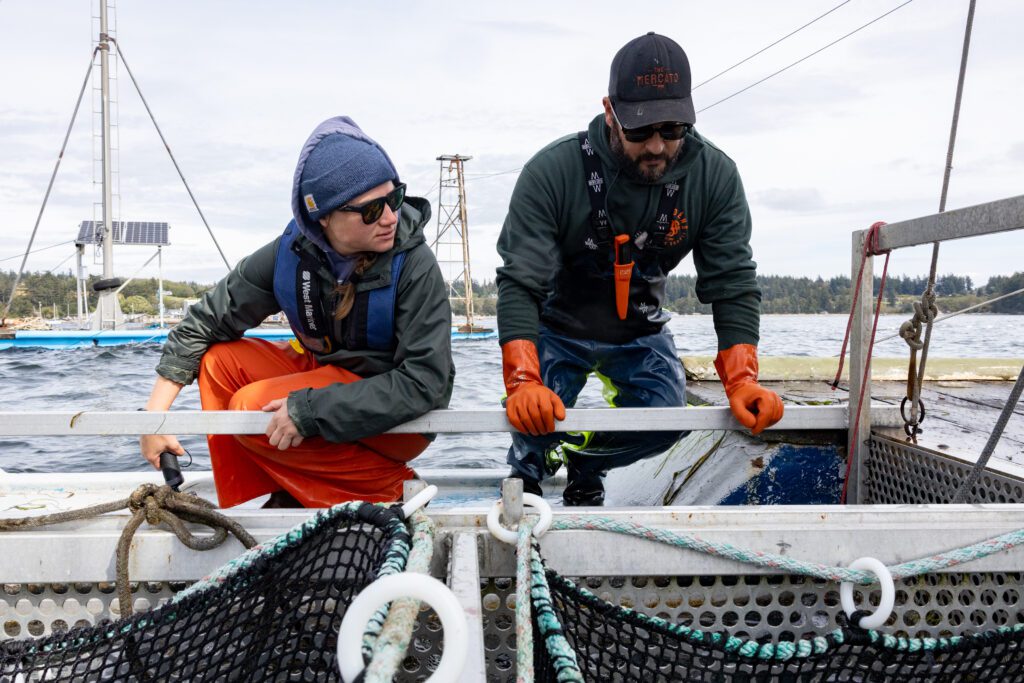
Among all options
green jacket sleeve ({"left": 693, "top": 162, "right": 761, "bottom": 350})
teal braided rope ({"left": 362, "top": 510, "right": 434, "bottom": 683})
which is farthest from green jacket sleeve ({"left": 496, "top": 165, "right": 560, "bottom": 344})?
teal braided rope ({"left": 362, "top": 510, "right": 434, "bottom": 683})

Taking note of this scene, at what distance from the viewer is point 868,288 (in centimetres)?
318

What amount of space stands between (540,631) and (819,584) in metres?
0.79

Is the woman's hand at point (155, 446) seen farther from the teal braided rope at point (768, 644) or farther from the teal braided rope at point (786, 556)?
the teal braided rope at point (768, 644)

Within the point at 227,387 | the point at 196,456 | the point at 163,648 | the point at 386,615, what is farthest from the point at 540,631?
the point at 196,456

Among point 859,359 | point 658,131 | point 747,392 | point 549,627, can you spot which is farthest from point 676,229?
point 549,627

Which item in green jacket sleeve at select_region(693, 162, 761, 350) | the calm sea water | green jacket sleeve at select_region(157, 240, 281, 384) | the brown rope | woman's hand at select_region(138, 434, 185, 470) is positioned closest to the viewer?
the brown rope

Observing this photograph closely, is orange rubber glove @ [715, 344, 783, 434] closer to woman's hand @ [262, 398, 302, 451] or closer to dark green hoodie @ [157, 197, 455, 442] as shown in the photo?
dark green hoodie @ [157, 197, 455, 442]

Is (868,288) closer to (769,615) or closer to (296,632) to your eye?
(769,615)

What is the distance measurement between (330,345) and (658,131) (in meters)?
1.41

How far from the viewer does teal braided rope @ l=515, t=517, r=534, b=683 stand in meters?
1.29

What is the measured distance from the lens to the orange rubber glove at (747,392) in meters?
2.57

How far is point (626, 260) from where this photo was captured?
3.19m

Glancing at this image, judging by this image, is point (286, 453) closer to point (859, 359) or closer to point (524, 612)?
point (524, 612)

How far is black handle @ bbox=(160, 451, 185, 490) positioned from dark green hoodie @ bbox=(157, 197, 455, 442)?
35 centimetres
